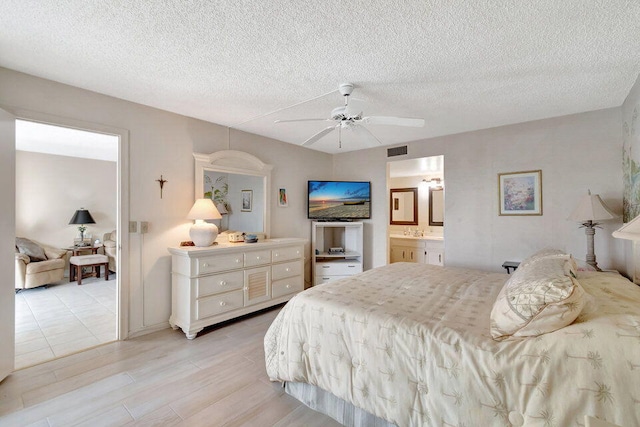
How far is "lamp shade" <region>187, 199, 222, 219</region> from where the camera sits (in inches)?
125

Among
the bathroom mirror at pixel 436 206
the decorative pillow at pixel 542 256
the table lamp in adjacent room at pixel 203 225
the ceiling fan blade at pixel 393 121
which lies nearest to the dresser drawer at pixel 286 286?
the table lamp in adjacent room at pixel 203 225

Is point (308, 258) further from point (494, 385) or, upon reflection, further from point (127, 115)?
point (494, 385)

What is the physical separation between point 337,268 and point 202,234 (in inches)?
90.3

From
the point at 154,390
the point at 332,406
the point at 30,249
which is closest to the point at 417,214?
the point at 332,406

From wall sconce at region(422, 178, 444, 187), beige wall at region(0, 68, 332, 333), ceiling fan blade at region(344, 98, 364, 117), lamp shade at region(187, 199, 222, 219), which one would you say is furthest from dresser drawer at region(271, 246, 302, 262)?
wall sconce at region(422, 178, 444, 187)

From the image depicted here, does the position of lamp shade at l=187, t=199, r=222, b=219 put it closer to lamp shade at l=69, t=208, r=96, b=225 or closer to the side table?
the side table

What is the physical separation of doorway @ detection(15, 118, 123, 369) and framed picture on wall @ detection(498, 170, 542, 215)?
14.4 feet

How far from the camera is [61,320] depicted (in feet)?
10.9

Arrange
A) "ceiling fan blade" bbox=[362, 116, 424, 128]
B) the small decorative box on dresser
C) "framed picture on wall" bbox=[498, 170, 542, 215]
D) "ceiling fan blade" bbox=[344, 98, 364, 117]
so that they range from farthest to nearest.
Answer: "framed picture on wall" bbox=[498, 170, 542, 215], the small decorative box on dresser, "ceiling fan blade" bbox=[344, 98, 364, 117], "ceiling fan blade" bbox=[362, 116, 424, 128]

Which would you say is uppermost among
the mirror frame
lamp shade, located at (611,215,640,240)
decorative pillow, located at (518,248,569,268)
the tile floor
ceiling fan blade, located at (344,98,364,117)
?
ceiling fan blade, located at (344,98,364,117)

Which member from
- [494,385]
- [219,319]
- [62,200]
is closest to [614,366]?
→ [494,385]

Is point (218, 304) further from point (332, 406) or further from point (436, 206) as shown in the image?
point (436, 206)

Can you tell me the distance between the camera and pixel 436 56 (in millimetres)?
1993

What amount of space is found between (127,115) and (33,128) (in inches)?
92.8
